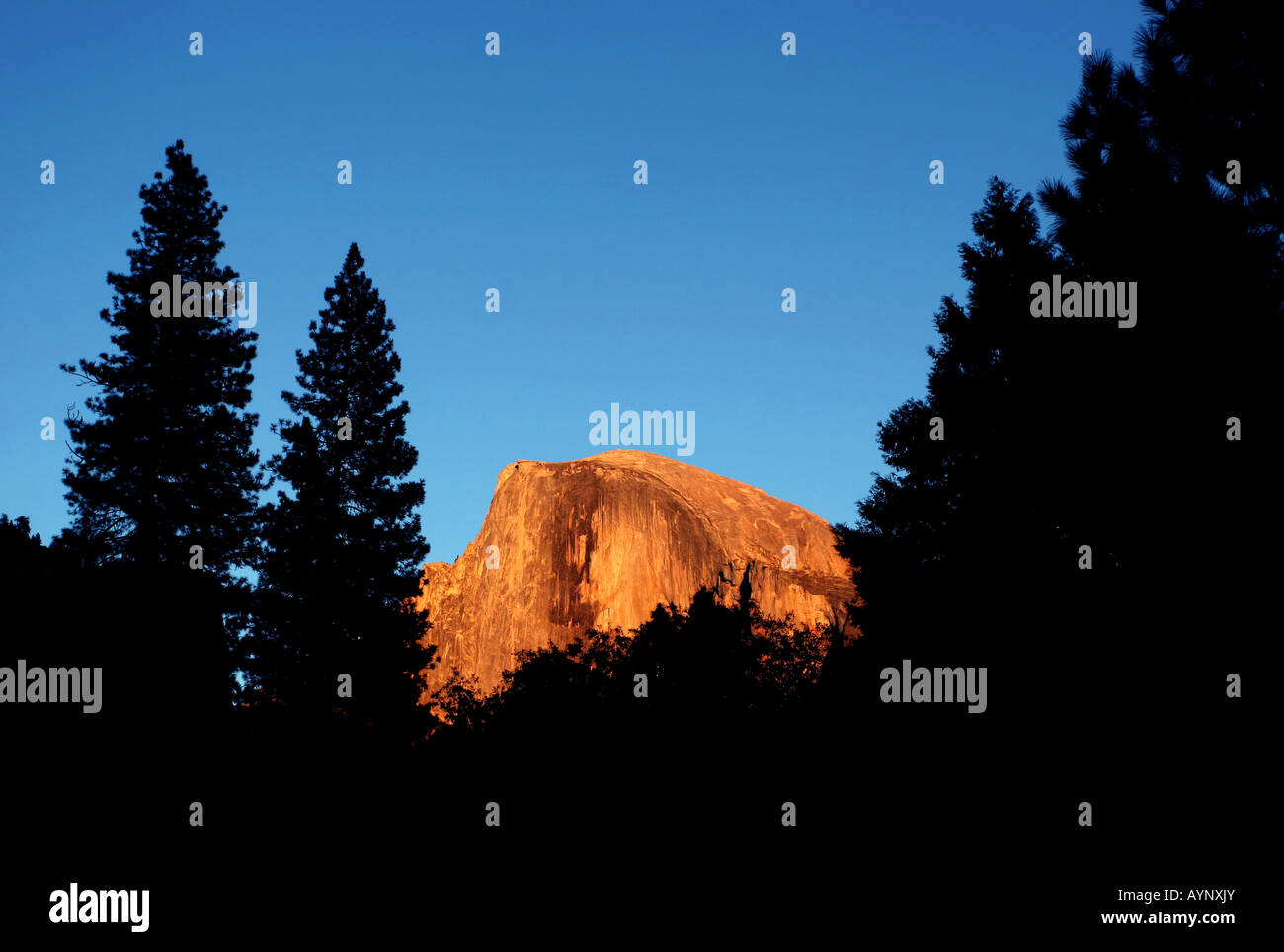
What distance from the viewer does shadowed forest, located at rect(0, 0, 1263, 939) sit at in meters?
13.2

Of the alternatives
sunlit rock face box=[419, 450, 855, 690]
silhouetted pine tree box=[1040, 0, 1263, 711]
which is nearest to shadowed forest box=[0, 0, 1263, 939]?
silhouetted pine tree box=[1040, 0, 1263, 711]

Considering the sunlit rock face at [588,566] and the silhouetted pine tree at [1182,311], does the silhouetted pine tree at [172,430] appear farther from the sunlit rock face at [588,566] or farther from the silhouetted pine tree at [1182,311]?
the sunlit rock face at [588,566]

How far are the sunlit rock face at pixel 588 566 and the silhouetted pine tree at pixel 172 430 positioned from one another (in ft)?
158

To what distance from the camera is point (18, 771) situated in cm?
1598

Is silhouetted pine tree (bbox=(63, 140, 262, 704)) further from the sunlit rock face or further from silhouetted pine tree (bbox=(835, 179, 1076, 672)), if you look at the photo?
the sunlit rock face

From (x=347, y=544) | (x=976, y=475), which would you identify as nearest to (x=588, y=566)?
(x=347, y=544)

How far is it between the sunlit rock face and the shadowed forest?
49.3 meters

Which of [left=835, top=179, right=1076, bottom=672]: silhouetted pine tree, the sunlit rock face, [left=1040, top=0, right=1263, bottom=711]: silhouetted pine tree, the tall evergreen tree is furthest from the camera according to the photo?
the sunlit rock face

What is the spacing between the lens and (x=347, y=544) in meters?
35.2

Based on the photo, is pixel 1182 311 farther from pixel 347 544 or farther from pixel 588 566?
pixel 588 566

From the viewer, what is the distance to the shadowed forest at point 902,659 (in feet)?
43.3

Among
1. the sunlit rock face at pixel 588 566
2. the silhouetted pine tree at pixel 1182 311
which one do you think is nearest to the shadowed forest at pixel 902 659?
the silhouetted pine tree at pixel 1182 311
